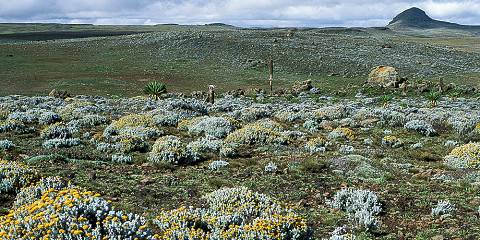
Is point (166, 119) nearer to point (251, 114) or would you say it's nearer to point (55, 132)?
point (251, 114)

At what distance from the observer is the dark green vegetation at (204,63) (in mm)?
55281

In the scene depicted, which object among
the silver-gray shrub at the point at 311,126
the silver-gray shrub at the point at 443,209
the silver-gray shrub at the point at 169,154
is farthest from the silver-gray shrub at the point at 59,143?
the silver-gray shrub at the point at 443,209

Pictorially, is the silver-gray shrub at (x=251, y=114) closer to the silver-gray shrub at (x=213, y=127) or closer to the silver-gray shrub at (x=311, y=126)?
the silver-gray shrub at (x=311, y=126)

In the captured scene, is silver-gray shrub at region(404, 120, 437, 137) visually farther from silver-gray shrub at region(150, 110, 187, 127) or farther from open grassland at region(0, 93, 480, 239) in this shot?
silver-gray shrub at region(150, 110, 187, 127)

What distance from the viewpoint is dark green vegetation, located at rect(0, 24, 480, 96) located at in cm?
5528

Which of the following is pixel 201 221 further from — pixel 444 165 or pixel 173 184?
pixel 444 165

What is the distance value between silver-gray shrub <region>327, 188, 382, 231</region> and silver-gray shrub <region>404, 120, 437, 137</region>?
10709 mm

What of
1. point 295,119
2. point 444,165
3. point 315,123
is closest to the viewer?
point 444,165

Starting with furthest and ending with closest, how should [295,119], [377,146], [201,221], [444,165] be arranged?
1. [295,119]
2. [377,146]
3. [444,165]
4. [201,221]

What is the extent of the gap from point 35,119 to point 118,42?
75.1 metres

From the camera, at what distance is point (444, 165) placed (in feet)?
44.5

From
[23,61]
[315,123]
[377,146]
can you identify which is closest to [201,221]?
[377,146]

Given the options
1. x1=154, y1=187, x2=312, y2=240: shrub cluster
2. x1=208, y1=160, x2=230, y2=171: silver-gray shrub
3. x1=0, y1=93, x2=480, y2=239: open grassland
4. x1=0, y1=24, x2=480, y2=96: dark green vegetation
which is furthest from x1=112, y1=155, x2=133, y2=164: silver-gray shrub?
x1=0, y1=24, x2=480, y2=96: dark green vegetation

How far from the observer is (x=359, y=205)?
9266 millimetres
